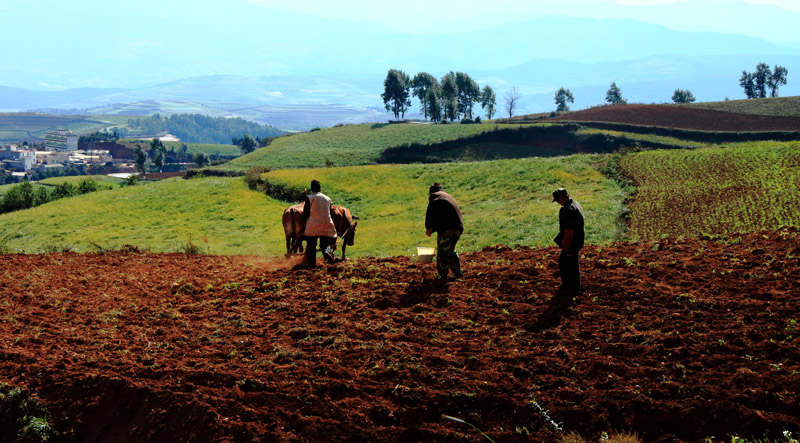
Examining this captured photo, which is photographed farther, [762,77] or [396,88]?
[396,88]

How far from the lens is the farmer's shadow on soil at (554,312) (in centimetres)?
1188

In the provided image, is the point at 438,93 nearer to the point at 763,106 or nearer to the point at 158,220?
the point at 763,106

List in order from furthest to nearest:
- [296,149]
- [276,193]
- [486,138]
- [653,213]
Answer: [296,149]
[486,138]
[276,193]
[653,213]

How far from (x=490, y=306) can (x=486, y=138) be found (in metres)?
83.7

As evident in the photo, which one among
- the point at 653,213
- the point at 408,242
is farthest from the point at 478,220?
the point at 653,213

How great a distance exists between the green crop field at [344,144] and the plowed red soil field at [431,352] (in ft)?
238

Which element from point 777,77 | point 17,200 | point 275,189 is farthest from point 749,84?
point 17,200

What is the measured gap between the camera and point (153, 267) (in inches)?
747

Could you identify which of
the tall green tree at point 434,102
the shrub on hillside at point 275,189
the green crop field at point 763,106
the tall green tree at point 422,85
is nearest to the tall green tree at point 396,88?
the tall green tree at point 422,85

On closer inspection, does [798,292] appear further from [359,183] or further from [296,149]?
[296,149]

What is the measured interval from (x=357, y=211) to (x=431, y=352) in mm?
28726

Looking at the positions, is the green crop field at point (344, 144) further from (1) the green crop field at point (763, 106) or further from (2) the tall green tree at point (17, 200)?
(1) the green crop field at point (763, 106)

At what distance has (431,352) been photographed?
36.3 feet

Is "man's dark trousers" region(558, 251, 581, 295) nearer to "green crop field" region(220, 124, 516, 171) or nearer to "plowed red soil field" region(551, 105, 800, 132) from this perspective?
"green crop field" region(220, 124, 516, 171)
